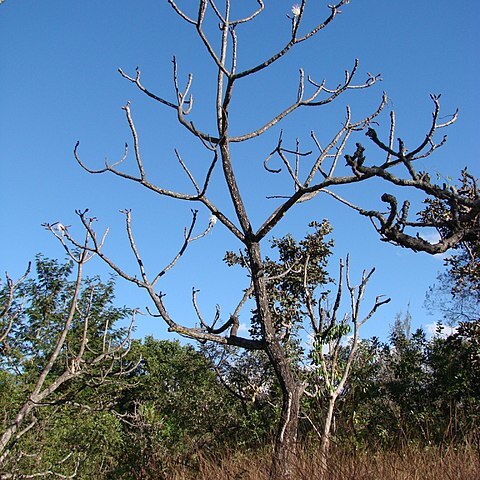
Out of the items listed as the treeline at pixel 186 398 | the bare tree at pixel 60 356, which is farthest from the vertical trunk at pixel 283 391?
the treeline at pixel 186 398

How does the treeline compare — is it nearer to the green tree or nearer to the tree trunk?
the green tree

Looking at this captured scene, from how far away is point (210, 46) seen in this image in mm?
4434

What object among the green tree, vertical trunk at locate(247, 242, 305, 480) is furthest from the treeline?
vertical trunk at locate(247, 242, 305, 480)

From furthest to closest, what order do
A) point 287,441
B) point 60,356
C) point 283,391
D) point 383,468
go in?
point 60,356
point 283,391
point 287,441
point 383,468

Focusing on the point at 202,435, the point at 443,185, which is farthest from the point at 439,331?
the point at 443,185

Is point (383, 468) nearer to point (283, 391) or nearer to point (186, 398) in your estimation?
point (283, 391)

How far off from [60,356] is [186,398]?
2.36m

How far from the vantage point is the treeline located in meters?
7.47

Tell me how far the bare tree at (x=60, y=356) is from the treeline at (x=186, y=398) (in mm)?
57

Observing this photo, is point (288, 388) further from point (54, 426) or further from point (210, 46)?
Result: point (54, 426)

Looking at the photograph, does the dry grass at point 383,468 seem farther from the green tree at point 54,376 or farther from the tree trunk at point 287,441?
the green tree at point 54,376

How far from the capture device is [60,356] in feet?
34.8

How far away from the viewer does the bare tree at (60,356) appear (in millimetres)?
5883

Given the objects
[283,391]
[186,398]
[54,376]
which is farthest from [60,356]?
[283,391]
